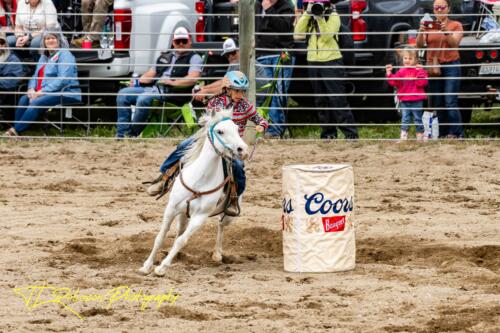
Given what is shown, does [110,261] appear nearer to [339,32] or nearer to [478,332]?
[478,332]

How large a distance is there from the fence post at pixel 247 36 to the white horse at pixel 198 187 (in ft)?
21.1

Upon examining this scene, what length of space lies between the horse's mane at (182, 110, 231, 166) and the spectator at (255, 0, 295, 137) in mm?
6935

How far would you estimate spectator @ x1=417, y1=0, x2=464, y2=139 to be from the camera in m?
16.5

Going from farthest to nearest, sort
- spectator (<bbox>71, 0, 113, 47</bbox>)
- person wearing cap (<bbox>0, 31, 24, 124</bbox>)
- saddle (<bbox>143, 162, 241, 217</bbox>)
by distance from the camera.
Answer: spectator (<bbox>71, 0, 113, 47</bbox>) < person wearing cap (<bbox>0, 31, 24, 124</bbox>) < saddle (<bbox>143, 162, 241, 217</bbox>)

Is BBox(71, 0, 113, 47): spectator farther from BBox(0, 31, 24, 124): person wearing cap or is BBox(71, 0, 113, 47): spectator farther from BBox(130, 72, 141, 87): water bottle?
BBox(0, 31, 24, 124): person wearing cap

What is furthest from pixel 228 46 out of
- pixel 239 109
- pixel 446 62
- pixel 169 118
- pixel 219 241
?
pixel 219 241

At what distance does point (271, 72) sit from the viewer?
17266 mm

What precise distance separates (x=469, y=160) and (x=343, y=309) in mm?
7103

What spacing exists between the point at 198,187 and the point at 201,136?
1.43ft

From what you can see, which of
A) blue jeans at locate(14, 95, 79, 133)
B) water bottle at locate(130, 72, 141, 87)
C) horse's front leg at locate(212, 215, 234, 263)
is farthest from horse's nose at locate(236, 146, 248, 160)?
blue jeans at locate(14, 95, 79, 133)

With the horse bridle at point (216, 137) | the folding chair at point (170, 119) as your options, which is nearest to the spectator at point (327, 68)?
the folding chair at point (170, 119)

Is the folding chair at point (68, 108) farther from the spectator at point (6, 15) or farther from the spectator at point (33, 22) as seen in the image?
the spectator at point (6, 15)

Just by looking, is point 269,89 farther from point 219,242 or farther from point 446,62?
point 219,242

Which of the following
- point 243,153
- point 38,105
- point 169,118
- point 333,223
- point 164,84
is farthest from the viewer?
point 169,118
